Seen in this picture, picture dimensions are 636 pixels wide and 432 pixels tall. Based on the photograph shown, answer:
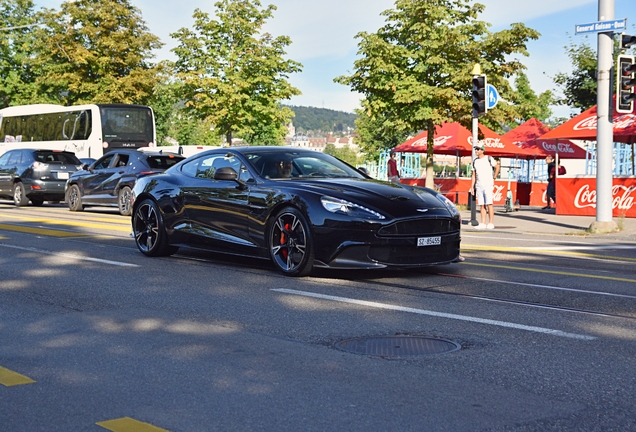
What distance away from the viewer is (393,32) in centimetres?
3052

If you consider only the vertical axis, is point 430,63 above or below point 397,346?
above

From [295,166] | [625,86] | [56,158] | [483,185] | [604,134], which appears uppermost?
[625,86]

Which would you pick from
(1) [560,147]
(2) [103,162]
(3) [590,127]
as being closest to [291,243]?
(2) [103,162]

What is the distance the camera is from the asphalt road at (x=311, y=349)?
427 cm

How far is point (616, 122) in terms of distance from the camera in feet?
79.4

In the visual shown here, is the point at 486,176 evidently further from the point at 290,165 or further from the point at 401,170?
the point at 401,170

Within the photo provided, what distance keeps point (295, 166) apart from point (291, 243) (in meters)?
1.28

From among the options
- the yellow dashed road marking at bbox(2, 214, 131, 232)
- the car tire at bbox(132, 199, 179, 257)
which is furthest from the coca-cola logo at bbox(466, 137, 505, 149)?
the car tire at bbox(132, 199, 179, 257)

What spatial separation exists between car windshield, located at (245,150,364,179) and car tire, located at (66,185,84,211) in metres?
14.3

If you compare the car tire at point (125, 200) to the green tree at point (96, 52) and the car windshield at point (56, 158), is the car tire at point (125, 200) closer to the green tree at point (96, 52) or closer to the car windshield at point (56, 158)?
the car windshield at point (56, 158)

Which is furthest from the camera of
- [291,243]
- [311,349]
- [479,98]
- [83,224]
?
[479,98]

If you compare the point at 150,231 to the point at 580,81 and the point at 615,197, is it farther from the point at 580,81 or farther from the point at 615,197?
the point at 580,81

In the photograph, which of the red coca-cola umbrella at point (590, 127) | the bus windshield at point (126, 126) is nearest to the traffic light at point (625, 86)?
the red coca-cola umbrella at point (590, 127)

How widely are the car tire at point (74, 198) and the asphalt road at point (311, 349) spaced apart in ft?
44.1
